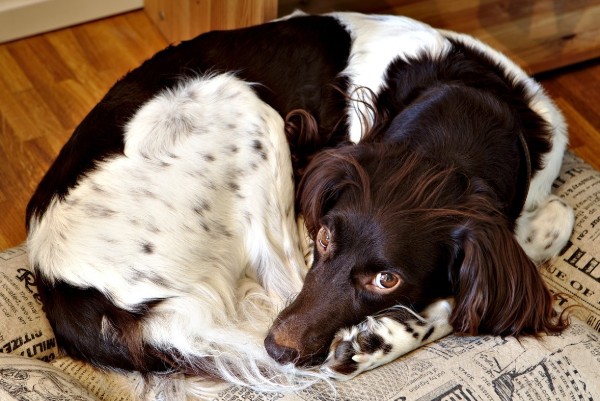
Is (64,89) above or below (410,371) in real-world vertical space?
below

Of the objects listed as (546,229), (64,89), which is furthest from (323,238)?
(64,89)

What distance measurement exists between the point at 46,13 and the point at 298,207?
1.70m

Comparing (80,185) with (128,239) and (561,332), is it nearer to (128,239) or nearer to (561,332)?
Answer: (128,239)

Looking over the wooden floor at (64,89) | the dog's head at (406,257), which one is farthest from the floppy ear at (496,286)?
the wooden floor at (64,89)

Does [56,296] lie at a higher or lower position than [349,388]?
higher

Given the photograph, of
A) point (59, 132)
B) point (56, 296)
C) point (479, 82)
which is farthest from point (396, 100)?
point (59, 132)

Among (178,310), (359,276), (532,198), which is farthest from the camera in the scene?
(532,198)

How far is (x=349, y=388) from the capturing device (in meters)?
2.02

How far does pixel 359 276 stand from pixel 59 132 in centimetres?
160

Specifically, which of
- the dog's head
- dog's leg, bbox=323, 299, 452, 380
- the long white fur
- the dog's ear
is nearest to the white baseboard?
the long white fur

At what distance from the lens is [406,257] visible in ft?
6.17

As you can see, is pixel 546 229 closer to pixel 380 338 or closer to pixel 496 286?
pixel 496 286

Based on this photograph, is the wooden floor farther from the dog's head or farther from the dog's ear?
the dog's head

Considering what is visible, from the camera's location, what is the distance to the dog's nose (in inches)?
75.6
